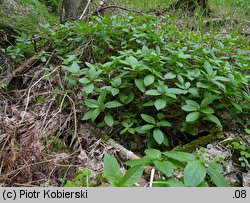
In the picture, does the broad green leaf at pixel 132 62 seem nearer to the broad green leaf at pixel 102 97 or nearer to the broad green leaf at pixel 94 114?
the broad green leaf at pixel 102 97

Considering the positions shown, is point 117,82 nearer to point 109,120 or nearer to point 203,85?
point 109,120

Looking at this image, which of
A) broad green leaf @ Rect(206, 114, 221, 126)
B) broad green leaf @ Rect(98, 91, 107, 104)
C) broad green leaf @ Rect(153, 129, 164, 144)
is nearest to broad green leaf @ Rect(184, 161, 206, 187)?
broad green leaf @ Rect(153, 129, 164, 144)

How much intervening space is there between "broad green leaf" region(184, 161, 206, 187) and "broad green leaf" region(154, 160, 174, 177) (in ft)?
0.23

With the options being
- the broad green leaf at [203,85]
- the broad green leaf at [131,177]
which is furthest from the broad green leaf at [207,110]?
the broad green leaf at [131,177]

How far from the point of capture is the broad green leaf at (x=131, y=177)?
109 centimetres

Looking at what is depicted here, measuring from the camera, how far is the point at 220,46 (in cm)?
253

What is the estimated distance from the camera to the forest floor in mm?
1653

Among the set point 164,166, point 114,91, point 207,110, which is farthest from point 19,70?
point 164,166

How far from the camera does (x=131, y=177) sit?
1.11m

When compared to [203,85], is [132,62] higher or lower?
higher

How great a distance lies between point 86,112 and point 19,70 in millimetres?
998

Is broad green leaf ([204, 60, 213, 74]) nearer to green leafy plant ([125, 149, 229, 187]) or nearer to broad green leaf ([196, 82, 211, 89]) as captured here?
broad green leaf ([196, 82, 211, 89])

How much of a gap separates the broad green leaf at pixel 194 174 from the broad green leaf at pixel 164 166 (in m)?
0.07

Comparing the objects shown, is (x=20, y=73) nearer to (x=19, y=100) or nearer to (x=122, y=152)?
(x=19, y=100)
